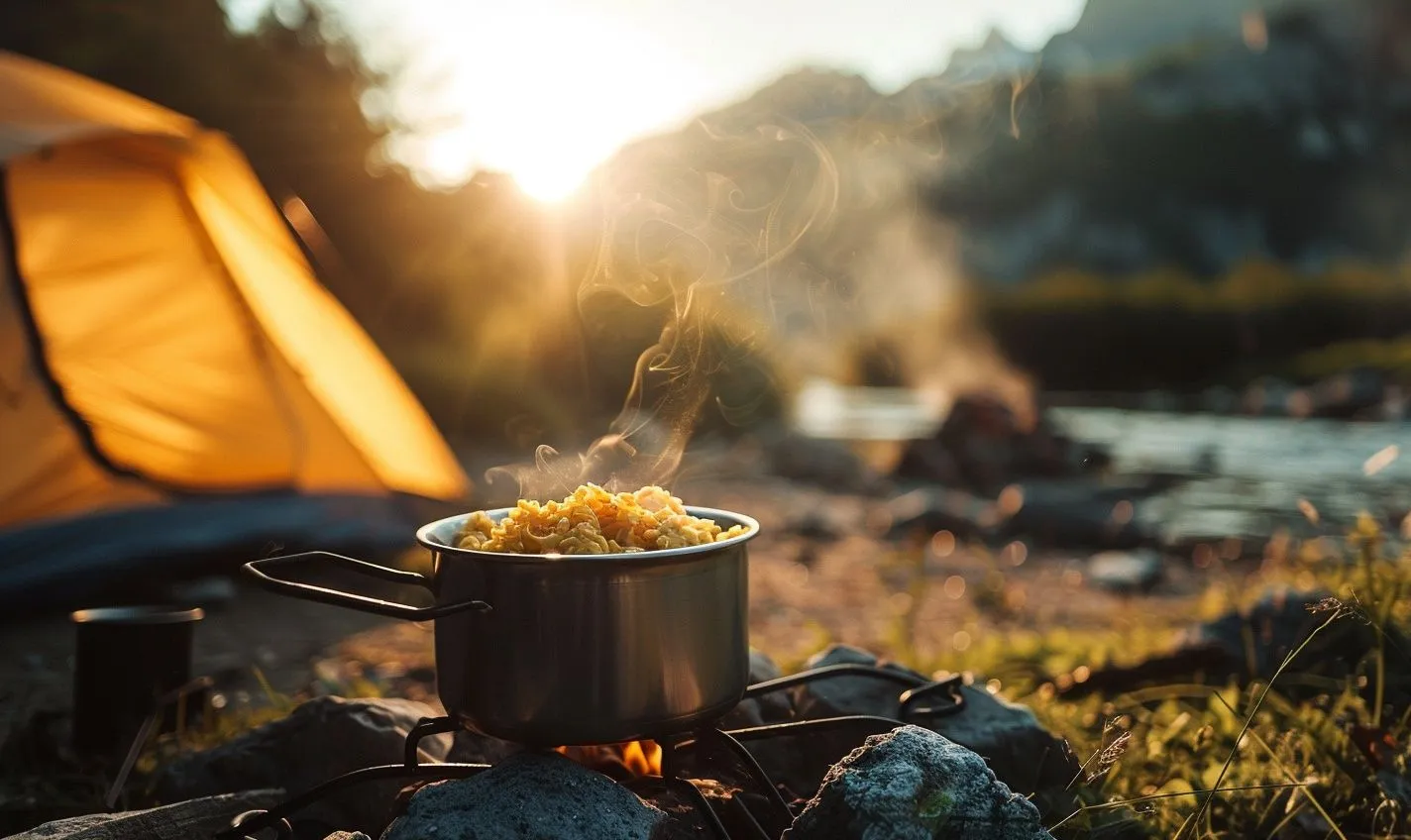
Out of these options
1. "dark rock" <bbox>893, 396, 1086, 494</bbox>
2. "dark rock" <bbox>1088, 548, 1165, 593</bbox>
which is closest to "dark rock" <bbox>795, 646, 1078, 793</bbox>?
"dark rock" <bbox>1088, 548, 1165, 593</bbox>

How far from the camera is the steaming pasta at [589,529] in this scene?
2090 millimetres

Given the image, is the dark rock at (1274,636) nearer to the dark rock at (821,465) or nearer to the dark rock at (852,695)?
the dark rock at (852,695)

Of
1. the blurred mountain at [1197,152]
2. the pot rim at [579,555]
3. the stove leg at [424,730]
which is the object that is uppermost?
the blurred mountain at [1197,152]

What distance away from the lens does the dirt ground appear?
435 centimetres

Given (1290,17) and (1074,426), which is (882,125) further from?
(1290,17)

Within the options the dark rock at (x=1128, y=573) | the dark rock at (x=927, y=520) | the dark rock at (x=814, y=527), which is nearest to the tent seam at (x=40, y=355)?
the dark rock at (x=814, y=527)

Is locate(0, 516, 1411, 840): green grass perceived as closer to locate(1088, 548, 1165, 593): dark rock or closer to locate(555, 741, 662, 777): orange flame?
locate(555, 741, 662, 777): orange flame

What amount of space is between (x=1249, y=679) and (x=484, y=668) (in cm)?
293

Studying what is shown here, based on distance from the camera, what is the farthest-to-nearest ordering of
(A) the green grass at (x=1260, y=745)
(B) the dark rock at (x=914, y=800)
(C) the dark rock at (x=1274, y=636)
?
(C) the dark rock at (x=1274, y=636), (A) the green grass at (x=1260, y=745), (B) the dark rock at (x=914, y=800)

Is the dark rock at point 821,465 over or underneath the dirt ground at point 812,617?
over

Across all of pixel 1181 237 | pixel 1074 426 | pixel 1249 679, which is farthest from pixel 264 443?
pixel 1181 237

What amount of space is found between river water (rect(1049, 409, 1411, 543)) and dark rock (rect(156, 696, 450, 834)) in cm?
303

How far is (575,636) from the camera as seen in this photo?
77.1 inches

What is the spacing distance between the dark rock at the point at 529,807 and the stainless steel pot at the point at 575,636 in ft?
0.25
